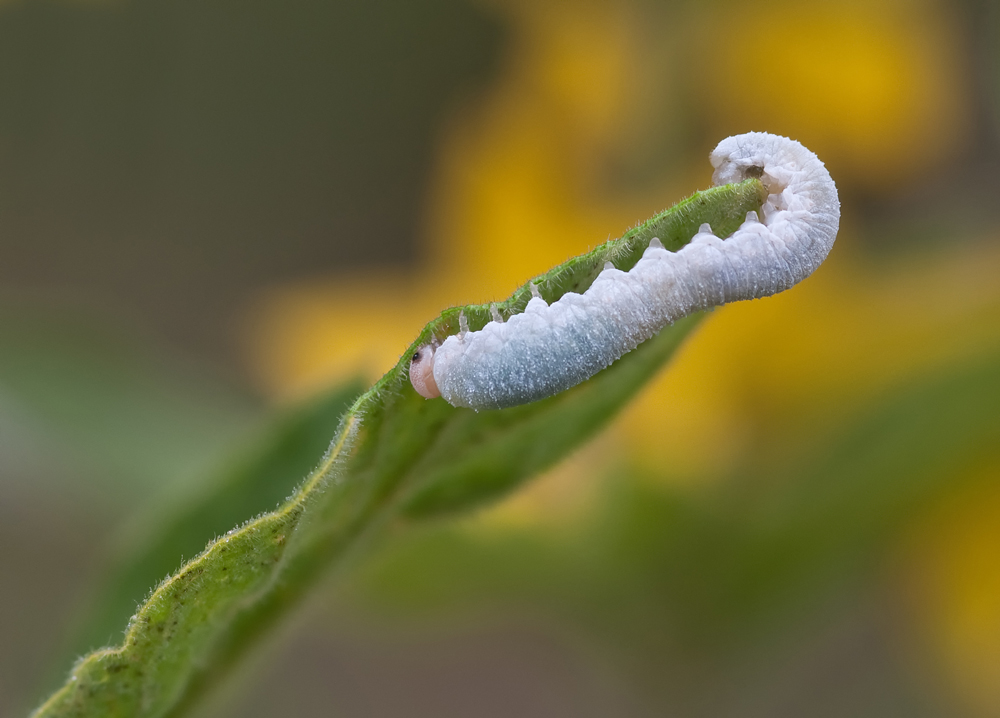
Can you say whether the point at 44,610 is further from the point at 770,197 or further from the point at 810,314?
the point at 770,197

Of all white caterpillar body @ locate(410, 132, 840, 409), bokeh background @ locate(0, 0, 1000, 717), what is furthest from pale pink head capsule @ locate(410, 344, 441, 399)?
bokeh background @ locate(0, 0, 1000, 717)

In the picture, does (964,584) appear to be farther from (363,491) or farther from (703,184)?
(363,491)

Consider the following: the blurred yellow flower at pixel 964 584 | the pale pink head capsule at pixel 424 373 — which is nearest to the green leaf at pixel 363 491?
the pale pink head capsule at pixel 424 373

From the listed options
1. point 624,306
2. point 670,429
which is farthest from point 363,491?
point 670,429

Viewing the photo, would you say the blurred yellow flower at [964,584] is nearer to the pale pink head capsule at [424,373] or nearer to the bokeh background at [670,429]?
the bokeh background at [670,429]

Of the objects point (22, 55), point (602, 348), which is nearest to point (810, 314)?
point (602, 348)
